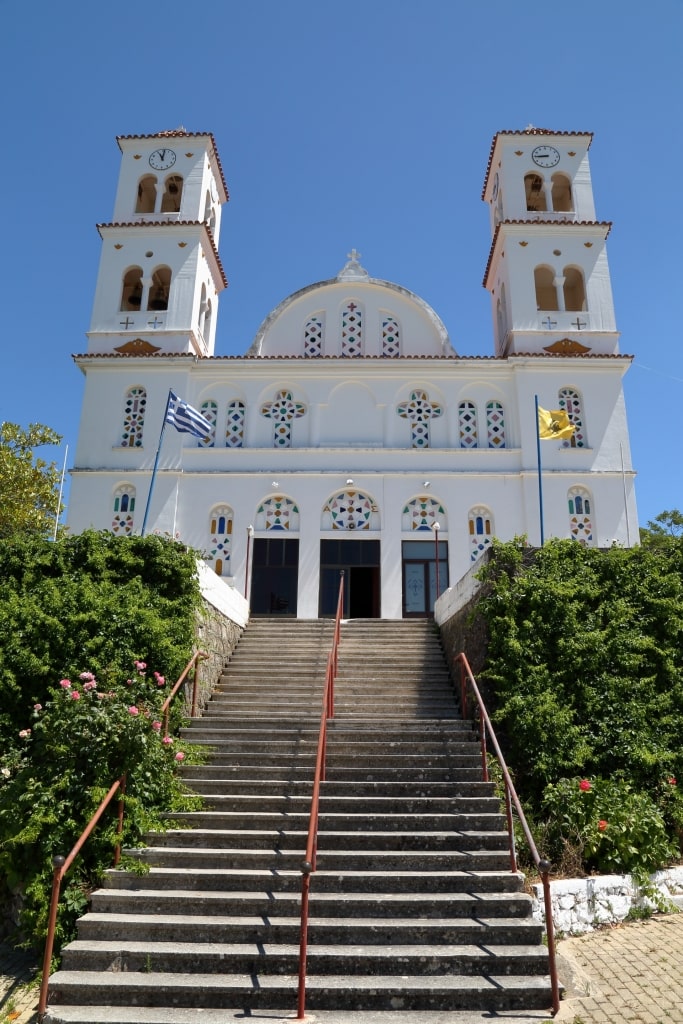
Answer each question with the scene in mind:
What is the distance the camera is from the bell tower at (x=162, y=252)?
23.1 metres

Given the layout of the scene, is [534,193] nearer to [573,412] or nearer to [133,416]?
[573,412]

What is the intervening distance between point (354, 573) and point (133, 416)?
8.13 metres

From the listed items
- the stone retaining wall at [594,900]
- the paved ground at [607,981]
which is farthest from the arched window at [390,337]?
the paved ground at [607,981]

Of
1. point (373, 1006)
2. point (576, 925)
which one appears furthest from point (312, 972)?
point (576, 925)

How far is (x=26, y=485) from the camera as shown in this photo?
21312 millimetres

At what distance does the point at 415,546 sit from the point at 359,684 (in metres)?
8.69

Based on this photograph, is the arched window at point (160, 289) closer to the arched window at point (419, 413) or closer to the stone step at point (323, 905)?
the arched window at point (419, 413)

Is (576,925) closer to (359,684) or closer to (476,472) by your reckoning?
(359,684)

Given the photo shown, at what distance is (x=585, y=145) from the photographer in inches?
1018

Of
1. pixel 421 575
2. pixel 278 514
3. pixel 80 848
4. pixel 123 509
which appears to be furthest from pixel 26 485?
pixel 80 848

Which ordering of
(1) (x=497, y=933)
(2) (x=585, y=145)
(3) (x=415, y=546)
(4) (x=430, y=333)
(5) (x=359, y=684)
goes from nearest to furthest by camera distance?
(1) (x=497, y=933), (5) (x=359, y=684), (3) (x=415, y=546), (4) (x=430, y=333), (2) (x=585, y=145)

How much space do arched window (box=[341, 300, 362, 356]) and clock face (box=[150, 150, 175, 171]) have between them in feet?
28.3

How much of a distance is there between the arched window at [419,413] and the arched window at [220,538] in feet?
19.1

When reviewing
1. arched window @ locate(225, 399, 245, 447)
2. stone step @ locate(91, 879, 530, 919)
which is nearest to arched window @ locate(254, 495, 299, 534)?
arched window @ locate(225, 399, 245, 447)
